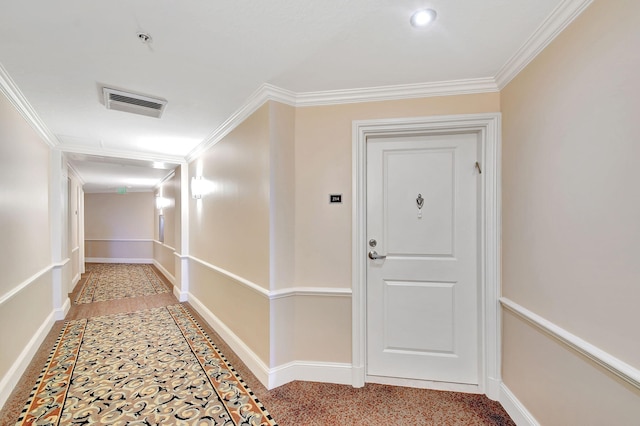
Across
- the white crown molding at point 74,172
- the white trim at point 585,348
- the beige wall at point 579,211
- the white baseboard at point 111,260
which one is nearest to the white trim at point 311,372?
the beige wall at point 579,211

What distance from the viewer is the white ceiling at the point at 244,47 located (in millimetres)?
1383

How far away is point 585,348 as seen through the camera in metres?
1.27

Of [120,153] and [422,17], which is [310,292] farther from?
[120,153]

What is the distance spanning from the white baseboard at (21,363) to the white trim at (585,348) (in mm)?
3492

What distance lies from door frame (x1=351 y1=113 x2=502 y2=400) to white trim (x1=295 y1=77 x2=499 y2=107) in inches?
7.2

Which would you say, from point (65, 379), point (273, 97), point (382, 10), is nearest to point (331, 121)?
point (273, 97)

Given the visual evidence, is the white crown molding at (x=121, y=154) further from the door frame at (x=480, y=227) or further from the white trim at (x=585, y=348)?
the white trim at (x=585, y=348)

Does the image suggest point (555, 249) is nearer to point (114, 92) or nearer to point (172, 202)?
point (114, 92)

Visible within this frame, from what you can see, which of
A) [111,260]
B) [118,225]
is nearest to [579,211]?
[118,225]

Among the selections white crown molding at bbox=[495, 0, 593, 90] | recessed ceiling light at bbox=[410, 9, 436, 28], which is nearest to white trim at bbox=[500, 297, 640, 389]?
white crown molding at bbox=[495, 0, 593, 90]

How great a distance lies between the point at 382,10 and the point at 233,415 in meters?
2.52

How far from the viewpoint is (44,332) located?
10.4 feet

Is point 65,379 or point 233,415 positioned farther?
point 65,379

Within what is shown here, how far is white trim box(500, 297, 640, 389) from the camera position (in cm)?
109
